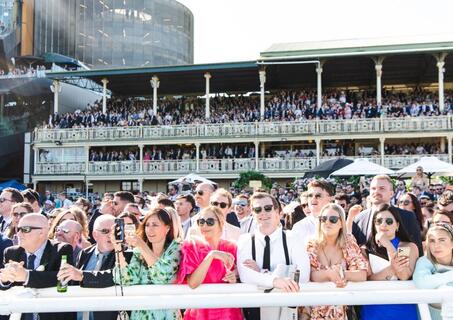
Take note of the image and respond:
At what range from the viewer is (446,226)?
4184 mm

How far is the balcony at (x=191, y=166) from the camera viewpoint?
30.1m

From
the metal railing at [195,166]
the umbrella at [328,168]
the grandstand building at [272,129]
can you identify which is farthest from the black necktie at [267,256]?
the grandstand building at [272,129]

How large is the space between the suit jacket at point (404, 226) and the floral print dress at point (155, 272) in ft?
6.81

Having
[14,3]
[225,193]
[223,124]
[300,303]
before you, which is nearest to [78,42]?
[14,3]

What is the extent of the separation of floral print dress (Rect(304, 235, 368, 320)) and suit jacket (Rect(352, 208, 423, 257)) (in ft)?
2.67

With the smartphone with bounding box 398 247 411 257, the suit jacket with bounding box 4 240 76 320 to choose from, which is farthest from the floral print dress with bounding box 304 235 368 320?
the suit jacket with bounding box 4 240 76 320

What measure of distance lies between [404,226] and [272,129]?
26.4 meters

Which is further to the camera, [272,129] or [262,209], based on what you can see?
[272,129]

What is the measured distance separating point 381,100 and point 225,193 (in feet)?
88.5

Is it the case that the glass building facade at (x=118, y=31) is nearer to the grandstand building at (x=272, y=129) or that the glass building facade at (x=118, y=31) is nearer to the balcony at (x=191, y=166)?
the grandstand building at (x=272, y=129)

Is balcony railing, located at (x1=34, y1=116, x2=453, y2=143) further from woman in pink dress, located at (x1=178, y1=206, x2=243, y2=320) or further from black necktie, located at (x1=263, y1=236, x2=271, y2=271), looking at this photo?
black necktie, located at (x1=263, y1=236, x2=271, y2=271)

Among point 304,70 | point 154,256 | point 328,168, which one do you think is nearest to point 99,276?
point 154,256

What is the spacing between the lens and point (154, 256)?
4297mm

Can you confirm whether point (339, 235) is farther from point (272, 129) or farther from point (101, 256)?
point (272, 129)
